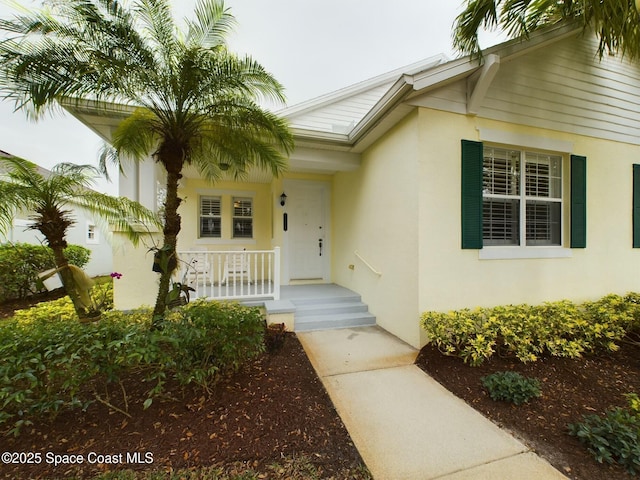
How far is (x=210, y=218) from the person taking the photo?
6.99m

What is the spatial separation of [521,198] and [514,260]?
41.1 inches

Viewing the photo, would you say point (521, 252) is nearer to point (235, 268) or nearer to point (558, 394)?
point (558, 394)

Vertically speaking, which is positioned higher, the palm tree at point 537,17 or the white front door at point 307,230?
the palm tree at point 537,17

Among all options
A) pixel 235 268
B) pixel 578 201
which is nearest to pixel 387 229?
pixel 235 268

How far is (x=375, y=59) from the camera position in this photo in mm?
10234

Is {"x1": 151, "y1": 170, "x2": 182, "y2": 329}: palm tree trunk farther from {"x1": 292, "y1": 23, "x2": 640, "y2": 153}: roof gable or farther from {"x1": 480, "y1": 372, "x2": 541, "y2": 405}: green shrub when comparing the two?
{"x1": 480, "y1": 372, "x2": 541, "y2": 405}: green shrub

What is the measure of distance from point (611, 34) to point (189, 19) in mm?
5306

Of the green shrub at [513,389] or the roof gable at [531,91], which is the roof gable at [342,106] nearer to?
the roof gable at [531,91]

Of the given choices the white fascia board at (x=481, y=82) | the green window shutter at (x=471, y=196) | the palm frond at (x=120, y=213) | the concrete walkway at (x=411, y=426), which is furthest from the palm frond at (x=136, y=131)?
the white fascia board at (x=481, y=82)

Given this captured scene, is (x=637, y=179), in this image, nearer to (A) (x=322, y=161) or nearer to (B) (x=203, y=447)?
(A) (x=322, y=161)

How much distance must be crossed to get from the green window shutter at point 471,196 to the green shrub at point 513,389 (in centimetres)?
176

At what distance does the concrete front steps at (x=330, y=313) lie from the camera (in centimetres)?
442

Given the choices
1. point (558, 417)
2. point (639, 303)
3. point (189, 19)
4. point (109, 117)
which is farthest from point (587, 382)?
point (109, 117)

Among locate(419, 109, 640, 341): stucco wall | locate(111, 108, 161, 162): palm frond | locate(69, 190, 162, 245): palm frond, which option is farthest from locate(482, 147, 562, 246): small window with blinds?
locate(69, 190, 162, 245): palm frond
